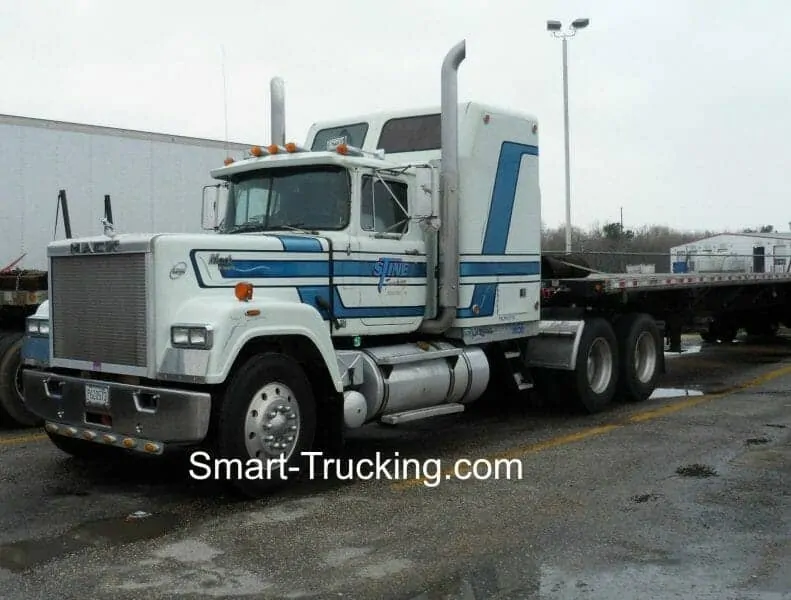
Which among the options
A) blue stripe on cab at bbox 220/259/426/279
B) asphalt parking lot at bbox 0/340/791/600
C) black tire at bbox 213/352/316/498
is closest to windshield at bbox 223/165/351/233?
blue stripe on cab at bbox 220/259/426/279

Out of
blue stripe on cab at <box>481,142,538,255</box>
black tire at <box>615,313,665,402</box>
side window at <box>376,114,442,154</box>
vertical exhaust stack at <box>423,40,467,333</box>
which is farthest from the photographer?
black tire at <box>615,313,665,402</box>

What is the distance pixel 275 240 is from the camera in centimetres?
701

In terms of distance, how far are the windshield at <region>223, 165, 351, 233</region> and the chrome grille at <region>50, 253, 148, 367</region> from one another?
5.31 feet

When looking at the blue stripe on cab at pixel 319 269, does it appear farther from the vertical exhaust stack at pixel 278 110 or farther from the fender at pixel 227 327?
the vertical exhaust stack at pixel 278 110

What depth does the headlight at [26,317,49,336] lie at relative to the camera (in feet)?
23.7

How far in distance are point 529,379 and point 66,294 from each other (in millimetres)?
5401

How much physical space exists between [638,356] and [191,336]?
23.0 ft

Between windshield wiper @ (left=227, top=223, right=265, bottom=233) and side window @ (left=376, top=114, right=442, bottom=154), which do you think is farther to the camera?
side window @ (left=376, top=114, right=442, bottom=154)

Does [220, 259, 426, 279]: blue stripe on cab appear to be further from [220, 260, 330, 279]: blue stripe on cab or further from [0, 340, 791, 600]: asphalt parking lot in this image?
[0, 340, 791, 600]: asphalt parking lot

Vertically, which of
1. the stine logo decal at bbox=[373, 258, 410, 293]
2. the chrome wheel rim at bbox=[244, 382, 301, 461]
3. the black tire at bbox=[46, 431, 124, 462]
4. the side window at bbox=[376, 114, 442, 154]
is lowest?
the black tire at bbox=[46, 431, 124, 462]

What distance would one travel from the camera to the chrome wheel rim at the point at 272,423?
636 centimetres


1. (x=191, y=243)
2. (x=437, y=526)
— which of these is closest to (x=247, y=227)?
(x=191, y=243)

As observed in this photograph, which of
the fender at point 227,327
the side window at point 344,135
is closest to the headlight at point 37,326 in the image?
the fender at point 227,327

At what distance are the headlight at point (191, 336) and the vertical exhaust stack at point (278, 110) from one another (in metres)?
3.85
